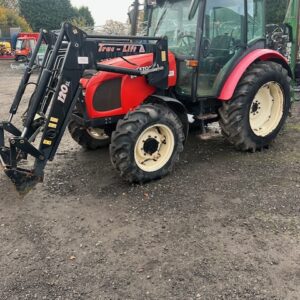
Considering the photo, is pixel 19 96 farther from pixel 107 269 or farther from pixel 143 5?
pixel 107 269

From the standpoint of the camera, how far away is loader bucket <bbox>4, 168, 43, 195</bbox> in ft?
12.6

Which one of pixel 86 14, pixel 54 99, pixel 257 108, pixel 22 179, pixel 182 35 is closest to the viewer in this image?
pixel 22 179

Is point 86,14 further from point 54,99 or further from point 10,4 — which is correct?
point 54,99

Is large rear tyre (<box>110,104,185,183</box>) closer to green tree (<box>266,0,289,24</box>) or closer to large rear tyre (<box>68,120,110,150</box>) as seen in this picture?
large rear tyre (<box>68,120,110,150</box>)

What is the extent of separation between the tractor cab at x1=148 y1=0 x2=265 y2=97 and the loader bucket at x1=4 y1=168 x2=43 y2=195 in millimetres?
2247

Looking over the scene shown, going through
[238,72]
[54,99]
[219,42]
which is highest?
[219,42]

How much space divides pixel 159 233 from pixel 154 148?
1344mm

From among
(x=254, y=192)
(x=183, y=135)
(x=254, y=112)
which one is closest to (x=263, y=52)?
(x=254, y=112)

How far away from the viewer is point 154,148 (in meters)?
4.65

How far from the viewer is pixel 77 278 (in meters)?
2.96

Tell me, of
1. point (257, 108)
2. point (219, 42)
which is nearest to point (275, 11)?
point (257, 108)

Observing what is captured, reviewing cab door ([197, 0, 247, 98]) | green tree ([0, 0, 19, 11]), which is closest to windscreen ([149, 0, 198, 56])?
cab door ([197, 0, 247, 98])

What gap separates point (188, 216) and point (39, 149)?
1674 mm

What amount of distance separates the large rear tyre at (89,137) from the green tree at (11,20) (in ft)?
140
